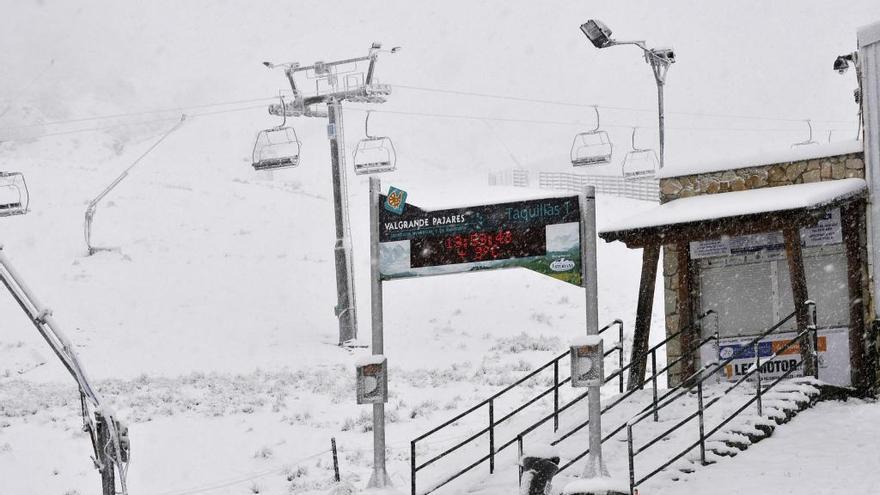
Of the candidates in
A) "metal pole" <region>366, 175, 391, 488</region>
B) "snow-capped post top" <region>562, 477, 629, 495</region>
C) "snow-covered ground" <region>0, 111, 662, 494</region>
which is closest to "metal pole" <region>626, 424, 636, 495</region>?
"snow-capped post top" <region>562, 477, 629, 495</region>

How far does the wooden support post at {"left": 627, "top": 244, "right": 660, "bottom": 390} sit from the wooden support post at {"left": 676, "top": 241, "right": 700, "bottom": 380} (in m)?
0.59

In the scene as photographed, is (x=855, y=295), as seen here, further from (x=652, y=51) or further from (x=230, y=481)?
(x=230, y=481)

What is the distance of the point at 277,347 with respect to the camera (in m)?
31.8

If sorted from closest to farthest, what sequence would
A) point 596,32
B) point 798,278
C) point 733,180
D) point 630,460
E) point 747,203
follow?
1. point 630,460
2. point 798,278
3. point 747,203
4. point 733,180
5. point 596,32

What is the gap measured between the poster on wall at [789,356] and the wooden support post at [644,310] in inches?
42.0

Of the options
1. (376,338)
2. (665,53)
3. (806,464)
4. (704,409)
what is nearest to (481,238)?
(376,338)

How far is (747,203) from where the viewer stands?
16094 millimetres

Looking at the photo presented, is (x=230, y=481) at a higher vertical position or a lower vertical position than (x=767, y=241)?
lower

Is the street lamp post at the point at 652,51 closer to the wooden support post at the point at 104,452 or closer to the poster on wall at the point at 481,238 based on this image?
the poster on wall at the point at 481,238

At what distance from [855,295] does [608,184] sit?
47982mm

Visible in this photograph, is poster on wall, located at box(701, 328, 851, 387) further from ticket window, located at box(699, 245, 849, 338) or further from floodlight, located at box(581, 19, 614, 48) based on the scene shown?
floodlight, located at box(581, 19, 614, 48)

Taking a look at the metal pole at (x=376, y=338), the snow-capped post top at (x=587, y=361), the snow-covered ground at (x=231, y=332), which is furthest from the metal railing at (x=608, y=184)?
the snow-capped post top at (x=587, y=361)

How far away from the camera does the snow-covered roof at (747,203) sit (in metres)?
15.4

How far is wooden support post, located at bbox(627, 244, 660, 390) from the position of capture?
1773 centimetres
